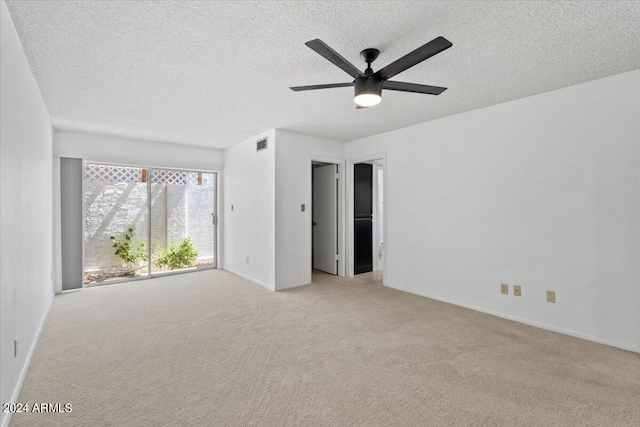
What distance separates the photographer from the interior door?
18.9 feet

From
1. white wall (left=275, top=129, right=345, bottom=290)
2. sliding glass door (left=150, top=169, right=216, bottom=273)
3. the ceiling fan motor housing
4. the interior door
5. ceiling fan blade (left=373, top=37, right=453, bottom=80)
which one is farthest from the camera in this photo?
the interior door

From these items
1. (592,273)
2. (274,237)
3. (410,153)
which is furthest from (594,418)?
(274,237)

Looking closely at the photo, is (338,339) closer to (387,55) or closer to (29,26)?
(387,55)

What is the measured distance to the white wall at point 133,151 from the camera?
481cm

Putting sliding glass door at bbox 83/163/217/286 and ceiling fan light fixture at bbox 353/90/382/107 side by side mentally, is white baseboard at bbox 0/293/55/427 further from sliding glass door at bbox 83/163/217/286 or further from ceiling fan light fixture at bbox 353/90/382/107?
ceiling fan light fixture at bbox 353/90/382/107

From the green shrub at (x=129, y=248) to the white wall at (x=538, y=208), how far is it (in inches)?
179

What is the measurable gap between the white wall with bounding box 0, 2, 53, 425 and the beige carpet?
0.84ft

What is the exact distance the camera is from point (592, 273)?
296cm

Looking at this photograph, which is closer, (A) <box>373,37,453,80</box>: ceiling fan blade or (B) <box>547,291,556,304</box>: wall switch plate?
(A) <box>373,37,453,80</box>: ceiling fan blade

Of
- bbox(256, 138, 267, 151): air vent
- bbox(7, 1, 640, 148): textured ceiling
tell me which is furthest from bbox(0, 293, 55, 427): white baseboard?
bbox(256, 138, 267, 151): air vent

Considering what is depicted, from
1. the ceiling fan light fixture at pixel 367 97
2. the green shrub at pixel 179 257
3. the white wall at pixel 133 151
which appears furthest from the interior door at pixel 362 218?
the ceiling fan light fixture at pixel 367 97

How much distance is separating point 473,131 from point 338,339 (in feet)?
9.72

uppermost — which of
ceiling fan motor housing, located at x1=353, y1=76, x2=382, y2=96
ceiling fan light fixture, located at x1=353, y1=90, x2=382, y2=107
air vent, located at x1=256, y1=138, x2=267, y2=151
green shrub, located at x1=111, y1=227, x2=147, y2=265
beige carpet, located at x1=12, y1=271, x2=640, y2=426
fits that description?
air vent, located at x1=256, y1=138, x2=267, y2=151

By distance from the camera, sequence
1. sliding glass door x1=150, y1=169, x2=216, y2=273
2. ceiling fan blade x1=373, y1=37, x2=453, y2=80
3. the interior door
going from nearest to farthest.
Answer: ceiling fan blade x1=373, y1=37, x2=453, y2=80, sliding glass door x1=150, y1=169, x2=216, y2=273, the interior door
